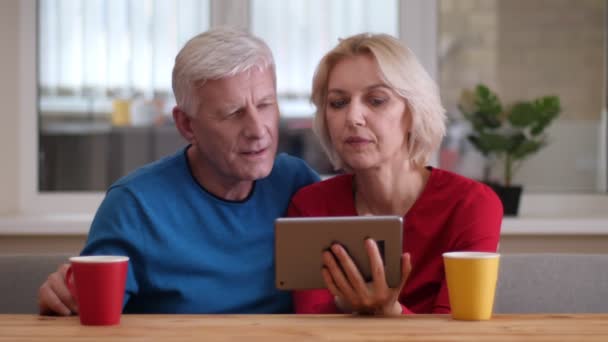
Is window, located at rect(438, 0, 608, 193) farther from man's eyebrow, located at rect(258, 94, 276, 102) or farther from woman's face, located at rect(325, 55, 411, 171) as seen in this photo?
man's eyebrow, located at rect(258, 94, 276, 102)

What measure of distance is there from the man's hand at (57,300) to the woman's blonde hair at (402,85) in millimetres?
699

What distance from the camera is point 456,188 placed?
1.78 m

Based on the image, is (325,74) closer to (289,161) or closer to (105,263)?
(289,161)

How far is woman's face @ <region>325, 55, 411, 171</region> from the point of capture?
174 centimetres

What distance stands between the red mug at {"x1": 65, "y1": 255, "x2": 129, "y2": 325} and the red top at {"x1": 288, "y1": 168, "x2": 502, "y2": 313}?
444 mm

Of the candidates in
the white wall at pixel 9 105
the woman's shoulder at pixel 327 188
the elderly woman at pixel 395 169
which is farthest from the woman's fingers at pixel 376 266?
the white wall at pixel 9 105

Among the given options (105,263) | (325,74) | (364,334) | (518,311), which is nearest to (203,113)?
(325,74)

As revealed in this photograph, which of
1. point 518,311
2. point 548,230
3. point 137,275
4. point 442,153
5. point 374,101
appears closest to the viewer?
point 137,275

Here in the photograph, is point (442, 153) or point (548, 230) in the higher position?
point (442, 153)

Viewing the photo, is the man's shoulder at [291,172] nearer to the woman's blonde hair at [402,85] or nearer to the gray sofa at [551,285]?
the woman's blonde hair at [402,85]

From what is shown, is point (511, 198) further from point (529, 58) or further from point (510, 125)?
point (529, 58)

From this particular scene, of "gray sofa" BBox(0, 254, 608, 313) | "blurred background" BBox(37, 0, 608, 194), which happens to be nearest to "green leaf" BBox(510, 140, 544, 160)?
"blurred background" BBox(37, 0, 608, 194)

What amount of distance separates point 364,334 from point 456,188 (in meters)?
0.67

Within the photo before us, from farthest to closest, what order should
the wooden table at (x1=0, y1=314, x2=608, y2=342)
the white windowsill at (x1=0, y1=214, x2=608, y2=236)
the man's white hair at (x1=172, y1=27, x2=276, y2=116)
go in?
the white windowsill at (x1=0, y1=214, x2=608, y2=236), the man's white hair at (x1=172, y1=27, x2=276, y2=116), the wooden table at (x1=0, y1=314, x2=608, y2=342)
